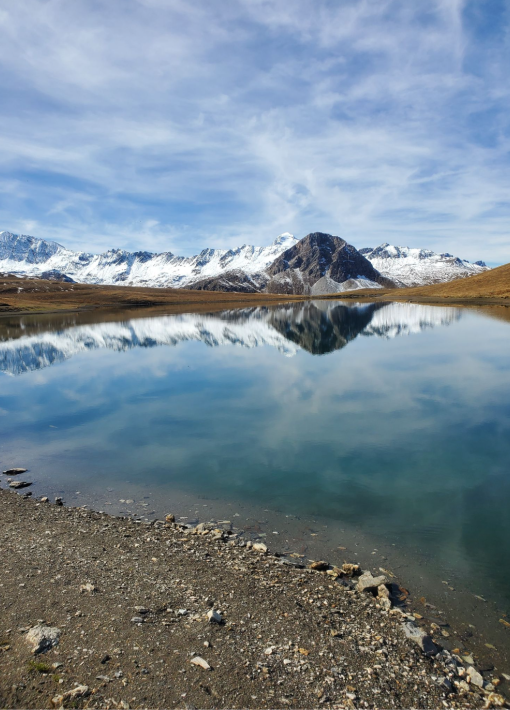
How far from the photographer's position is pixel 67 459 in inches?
952

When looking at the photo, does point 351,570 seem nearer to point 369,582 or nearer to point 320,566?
point 369,582

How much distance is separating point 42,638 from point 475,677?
33.5 ft

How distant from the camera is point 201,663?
9219 millimetres

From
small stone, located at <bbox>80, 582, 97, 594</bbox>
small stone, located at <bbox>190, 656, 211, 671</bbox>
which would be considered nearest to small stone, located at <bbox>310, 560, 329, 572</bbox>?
small stone, located at <bbox>190, 656, 211, 671</bbox>

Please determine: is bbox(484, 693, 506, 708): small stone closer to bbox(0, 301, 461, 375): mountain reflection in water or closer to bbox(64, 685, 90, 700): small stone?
bbox(64, 685, 90, 700): small stone

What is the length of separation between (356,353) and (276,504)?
44.6 m

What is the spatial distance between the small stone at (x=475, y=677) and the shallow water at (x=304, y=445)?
1869 mm

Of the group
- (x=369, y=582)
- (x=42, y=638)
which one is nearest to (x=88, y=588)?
(x=42, y=638)

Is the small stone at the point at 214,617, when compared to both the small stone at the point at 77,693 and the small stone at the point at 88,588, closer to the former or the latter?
the small stone at the point at 77,693

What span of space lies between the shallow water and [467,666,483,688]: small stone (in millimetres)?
1869

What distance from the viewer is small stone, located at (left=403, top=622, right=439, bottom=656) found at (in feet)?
32.7

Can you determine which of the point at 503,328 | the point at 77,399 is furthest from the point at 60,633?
the point at 503,328

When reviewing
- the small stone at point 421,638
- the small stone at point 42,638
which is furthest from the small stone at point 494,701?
the small stone at point 42,638

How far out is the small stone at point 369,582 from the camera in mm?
12383
